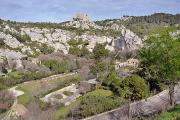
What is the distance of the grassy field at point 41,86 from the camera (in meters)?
61.8

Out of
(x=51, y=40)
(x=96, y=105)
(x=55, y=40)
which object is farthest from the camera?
(x=51, y=40)

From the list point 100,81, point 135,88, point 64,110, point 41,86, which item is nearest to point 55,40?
point 41,86

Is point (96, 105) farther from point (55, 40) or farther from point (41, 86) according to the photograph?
point (55, 40)

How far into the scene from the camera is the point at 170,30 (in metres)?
34.8

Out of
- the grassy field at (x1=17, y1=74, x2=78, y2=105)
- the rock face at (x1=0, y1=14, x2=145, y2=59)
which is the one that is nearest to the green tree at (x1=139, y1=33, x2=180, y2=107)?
the grassy field at (x1=17, y1=74, x2=78, y2=105)

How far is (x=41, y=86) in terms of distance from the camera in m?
68.9

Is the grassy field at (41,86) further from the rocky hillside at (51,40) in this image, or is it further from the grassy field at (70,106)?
the rocky hillside at (51,40)

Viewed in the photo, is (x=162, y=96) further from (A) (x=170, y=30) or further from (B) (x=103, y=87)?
(A) (x=170, y=30)

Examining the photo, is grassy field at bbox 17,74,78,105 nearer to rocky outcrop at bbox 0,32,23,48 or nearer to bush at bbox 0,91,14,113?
bush at bbox 0,91,14,113

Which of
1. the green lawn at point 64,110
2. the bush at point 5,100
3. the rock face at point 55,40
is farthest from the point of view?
the rock face at point 55,40

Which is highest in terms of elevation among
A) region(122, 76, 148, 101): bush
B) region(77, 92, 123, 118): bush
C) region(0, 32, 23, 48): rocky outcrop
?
region(0, 32, 23, 48): rocky outcrop

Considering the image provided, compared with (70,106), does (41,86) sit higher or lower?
lower

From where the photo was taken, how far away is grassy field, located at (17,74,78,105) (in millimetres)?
61816

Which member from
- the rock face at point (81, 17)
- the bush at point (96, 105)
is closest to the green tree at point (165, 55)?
the bush at point (96, 105)
